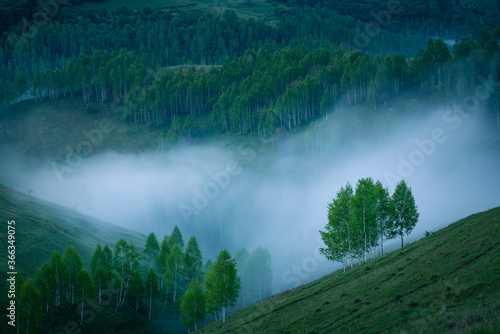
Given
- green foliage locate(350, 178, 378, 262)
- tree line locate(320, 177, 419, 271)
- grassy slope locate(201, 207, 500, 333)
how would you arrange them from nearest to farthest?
grassy slope locate(201, 207, 500, 333)
green foliage locate(350, 178, 378, 262)
tree line locate(320, 177, 419, 271)

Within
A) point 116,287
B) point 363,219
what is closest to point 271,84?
point 363,219

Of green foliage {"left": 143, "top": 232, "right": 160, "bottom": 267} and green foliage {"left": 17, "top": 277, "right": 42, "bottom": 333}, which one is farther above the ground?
green foliage {"left": 17, "top": 277, "right": 42, "bottom": 333}

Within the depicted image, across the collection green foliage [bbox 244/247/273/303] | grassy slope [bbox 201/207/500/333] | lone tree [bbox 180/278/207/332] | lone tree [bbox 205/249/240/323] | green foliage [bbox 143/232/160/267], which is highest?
grassy slope [bbox 201/207/500/333]

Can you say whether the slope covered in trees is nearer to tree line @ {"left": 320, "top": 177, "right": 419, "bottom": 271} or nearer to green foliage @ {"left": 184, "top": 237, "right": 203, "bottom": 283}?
green foliage @ {"left": 184, "top": 237, "right": 203, "bottom": 283}

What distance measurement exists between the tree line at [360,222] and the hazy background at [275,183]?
3628cm

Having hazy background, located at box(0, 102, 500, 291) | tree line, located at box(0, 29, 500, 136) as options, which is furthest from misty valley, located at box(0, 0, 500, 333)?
tree line, located at box(0, 29, 500, 136)

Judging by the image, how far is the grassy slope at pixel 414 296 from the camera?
22252mm

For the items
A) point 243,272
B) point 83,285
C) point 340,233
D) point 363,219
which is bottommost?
point 243,272

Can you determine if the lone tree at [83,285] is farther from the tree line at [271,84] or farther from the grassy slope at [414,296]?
the tree line at [271,84]

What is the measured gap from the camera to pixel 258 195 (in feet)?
426

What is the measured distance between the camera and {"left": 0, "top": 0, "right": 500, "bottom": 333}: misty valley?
39188 millimetres

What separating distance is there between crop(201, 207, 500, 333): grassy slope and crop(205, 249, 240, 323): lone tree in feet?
23.7

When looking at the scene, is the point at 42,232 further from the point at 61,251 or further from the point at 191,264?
the point at 191,264

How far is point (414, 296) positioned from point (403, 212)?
35.7 m
